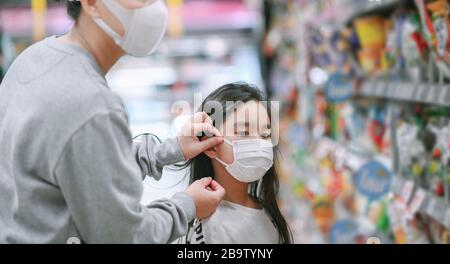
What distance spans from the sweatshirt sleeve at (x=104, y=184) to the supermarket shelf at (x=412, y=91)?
123 cm

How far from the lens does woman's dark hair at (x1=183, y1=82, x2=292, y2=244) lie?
1.22m

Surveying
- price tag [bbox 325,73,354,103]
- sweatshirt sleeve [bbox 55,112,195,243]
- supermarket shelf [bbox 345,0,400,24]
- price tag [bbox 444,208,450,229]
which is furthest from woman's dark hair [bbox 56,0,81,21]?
price tag [bbox 325,73,354,103]

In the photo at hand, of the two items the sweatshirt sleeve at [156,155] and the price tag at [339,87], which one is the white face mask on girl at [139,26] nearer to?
the sweatshirt sleeve at [156,155]

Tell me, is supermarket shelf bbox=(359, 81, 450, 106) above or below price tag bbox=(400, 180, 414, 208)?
above

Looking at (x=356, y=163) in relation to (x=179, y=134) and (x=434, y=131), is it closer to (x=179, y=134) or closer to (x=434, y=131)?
(x=434, y=131)

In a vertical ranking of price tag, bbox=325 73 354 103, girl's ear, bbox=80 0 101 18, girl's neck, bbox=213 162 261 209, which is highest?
girl's ear, bbox=80 0 101 18

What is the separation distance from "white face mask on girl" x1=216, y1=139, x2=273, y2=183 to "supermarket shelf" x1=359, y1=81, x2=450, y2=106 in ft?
3.10

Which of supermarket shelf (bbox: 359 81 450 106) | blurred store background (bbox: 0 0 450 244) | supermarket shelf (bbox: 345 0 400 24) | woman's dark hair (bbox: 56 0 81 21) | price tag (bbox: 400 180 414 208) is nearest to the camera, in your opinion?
woman's dark hair (bbox: 56 0 81 21)

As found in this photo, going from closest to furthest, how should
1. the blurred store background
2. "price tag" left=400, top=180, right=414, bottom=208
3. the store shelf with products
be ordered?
the blurred store background
the store shelf with products
"price tag" left=400, top=180, right=414, bottom=208

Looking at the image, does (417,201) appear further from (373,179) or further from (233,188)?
(233,188)

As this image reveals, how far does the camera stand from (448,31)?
201 cm

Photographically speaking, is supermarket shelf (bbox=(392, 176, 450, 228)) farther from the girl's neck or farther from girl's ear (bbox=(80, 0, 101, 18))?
girl's ear (bbox=(80, 0, 101, 18))

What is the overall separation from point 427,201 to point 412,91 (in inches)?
15.7

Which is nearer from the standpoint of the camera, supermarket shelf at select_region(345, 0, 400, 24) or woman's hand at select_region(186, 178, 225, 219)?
woman's hand at select_region(186, 178, 225, 219)
